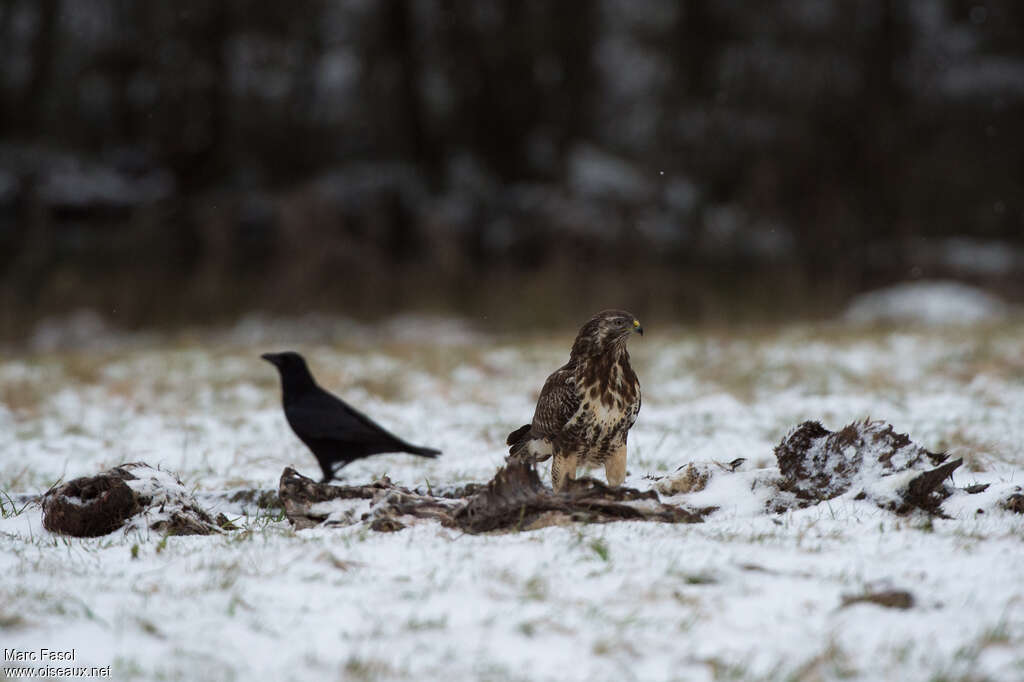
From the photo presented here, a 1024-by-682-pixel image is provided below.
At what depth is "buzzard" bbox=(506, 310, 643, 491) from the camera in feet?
11.8

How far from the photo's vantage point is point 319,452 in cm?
445

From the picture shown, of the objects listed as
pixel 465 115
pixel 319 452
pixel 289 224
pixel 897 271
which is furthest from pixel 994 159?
pixel 319 452

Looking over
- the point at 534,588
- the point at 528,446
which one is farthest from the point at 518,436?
the point at 534,588

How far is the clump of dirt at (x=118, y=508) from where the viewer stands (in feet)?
10.4

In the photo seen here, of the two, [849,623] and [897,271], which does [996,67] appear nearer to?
[897,271]

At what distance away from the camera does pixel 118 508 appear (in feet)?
10.5

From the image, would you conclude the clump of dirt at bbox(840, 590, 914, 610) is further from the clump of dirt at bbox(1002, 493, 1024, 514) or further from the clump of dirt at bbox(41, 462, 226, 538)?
the clump of dirt at bbox(41, 462, 226, 538)

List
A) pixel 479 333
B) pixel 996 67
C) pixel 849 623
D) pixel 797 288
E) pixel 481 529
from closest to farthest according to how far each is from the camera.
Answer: pixel 849 623 < pixel 481 529 < pixel 479 333 < pixel 797 288 < pixel 996 67

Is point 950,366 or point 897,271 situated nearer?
point 950,366

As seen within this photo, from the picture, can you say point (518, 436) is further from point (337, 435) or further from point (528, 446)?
point (337, 435)

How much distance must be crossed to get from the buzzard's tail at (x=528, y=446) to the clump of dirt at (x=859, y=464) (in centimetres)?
89

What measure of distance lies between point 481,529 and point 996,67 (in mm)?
14788

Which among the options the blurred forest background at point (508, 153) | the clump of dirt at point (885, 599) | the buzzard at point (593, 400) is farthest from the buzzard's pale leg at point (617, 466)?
the blurred forest background at point (508, 153)

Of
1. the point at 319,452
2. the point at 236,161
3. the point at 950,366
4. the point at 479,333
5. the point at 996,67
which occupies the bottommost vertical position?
the point at 319,452
